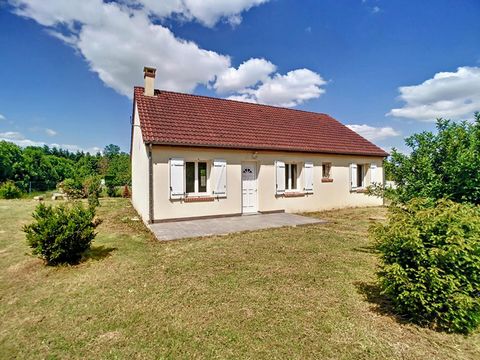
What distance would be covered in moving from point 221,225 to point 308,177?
5429 millimetres

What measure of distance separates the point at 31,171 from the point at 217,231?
31.1 m

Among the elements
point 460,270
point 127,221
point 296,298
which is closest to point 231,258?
point 296,298

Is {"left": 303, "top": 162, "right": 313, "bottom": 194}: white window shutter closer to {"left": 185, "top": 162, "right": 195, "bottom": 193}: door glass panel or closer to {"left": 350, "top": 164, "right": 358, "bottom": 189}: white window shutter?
{"left": 350, "top": 164, "right": 358, "bottom": 189}: white window shutter

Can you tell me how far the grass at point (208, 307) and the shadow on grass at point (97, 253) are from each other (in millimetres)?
25

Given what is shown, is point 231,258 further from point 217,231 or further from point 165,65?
point 165,65

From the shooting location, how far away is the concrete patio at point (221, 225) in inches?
290

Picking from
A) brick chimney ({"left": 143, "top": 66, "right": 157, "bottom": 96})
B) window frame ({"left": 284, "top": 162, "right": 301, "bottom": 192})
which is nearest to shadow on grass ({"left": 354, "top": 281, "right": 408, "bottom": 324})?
window frame ({"left": 284, "top": 162, "right": 301, "bottom": 192})

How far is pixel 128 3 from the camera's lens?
8562 mm

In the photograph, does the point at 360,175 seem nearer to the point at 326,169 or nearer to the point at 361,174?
the point at 361,174

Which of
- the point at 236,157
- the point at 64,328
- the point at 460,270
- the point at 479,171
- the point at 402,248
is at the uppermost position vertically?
the point at 236,157

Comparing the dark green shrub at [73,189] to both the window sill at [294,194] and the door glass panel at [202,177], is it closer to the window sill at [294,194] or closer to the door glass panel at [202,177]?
the door glass panel at [202,177]

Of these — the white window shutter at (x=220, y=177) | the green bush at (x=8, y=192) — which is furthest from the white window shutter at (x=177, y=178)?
the green bush at (x=8, y=192)

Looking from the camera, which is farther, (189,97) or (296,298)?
(189,97)

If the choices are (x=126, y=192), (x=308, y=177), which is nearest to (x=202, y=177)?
(x=308, y=177)
